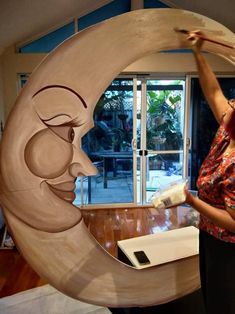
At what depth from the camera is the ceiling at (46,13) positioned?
2.50 meters

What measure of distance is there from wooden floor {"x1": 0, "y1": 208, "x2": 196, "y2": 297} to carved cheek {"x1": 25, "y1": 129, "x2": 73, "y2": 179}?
4.99 feet

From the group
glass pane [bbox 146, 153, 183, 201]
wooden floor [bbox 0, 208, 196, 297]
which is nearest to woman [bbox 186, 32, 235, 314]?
wooden floor [bbox 0, 208, 196, 297]

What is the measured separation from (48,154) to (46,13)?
251 centimetres

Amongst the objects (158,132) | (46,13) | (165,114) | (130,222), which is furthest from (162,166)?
(46,13)

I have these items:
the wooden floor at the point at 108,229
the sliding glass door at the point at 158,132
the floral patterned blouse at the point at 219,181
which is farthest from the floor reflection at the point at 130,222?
the floral patterned blouse at the point at 219,181

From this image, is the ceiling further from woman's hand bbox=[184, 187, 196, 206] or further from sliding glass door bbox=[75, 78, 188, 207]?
woman's hand bbox=[184, 187, 196, 206]

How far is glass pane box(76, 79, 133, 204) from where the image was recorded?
369cm

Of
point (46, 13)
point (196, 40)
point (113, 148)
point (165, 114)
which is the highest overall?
point (46, 13)

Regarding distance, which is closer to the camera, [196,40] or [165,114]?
[196,40]

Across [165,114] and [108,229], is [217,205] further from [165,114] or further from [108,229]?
[165,114]

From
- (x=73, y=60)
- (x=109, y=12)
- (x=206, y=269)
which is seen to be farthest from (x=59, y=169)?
(x=109, y=12)

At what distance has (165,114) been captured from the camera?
3914 millimetres

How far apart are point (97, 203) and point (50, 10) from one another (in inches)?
93.5

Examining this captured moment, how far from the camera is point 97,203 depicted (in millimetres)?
3822
